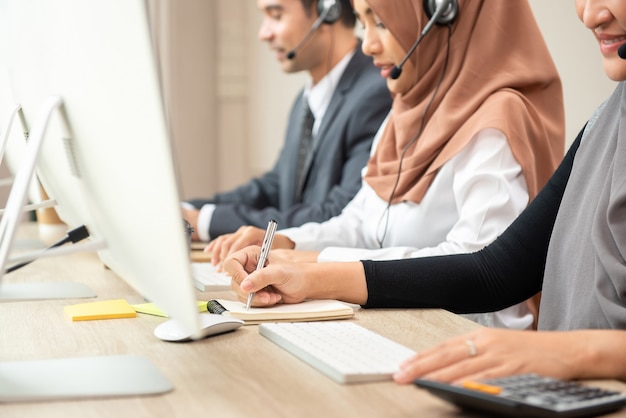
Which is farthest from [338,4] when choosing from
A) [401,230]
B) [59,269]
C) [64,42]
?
[64,42]

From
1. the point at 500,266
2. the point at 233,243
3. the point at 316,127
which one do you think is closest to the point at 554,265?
the point at 500,266

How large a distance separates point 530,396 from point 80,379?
436 millimetres

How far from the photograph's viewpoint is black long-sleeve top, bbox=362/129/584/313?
49.4 inches

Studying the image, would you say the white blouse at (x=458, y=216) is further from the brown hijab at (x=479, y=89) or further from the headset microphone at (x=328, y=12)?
the headset microphone at (x=328, y=12)

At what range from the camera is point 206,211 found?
2.17 m

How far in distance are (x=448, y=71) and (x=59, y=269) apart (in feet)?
2.88

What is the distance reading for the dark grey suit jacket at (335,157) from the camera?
2.17m

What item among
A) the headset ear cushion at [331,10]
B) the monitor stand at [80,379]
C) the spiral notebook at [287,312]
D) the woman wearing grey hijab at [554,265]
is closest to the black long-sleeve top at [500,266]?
the woman wearing grey hijab at [554,265]

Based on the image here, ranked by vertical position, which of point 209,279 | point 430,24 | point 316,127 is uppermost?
point 430,24

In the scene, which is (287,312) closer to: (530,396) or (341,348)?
(341,348)

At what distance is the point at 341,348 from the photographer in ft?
3.11

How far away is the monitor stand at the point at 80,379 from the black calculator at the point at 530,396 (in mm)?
270

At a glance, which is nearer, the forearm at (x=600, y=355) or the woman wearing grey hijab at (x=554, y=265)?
the forearm at (x=600, y=355)

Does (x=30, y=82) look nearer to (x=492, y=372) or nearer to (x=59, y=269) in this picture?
(x=492, y=372)
